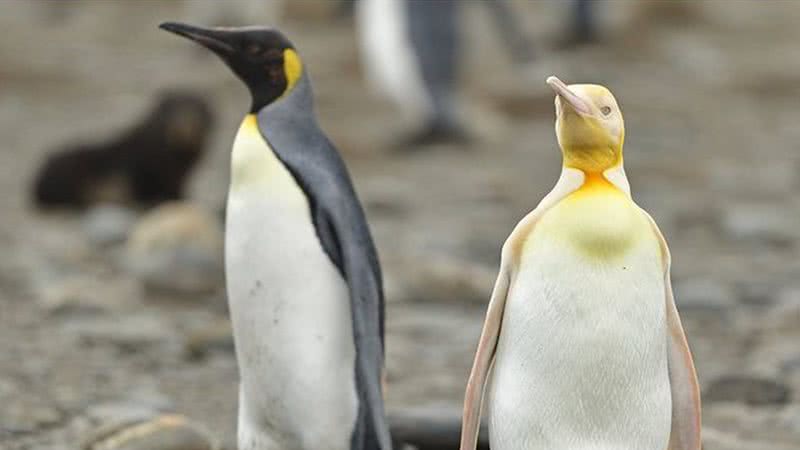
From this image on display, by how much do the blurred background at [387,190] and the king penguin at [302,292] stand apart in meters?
0.45

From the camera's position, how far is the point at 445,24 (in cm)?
1170

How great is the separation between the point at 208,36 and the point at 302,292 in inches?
23.7

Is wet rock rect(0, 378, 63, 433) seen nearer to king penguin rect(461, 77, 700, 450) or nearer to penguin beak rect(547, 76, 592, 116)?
king penguin rect(461, 77, 700, 450)

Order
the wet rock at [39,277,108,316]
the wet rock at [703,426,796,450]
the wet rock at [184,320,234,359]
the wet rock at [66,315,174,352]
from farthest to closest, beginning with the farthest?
the wet rock at [39,277,108,316] < the wet rock at [66,315,174,352] < the wet rock at [184,320,234,359] < the wet rock at [703,426,796,450]

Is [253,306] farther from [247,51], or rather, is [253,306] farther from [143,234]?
[143,234]

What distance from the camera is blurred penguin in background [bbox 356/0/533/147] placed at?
1142cm

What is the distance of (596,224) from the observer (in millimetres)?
3246

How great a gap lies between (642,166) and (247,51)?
6572 mm

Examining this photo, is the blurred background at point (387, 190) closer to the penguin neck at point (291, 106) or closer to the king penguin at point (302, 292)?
the king penguin at point (302, 292)

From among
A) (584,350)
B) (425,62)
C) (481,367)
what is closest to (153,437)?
(481,367)

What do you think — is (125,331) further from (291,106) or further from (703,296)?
(291,106)

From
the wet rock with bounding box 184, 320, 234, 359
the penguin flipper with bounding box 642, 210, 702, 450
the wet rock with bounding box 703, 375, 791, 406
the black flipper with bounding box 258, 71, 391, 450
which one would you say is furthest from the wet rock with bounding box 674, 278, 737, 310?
the penguin flipper with bounding box 642, 210, 702, 450

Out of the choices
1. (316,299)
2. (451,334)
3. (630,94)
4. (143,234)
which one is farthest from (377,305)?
(630,94)

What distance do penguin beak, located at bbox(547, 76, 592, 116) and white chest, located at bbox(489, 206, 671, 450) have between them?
0.22 meters
